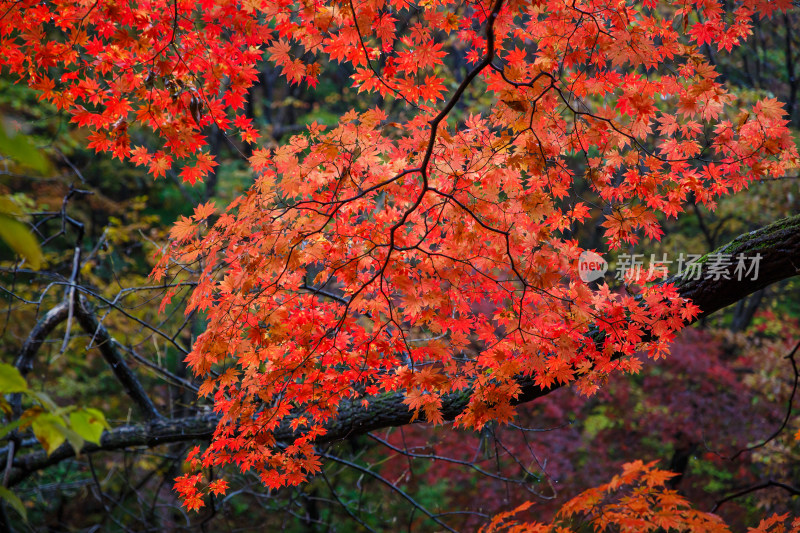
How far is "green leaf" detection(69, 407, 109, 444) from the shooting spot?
1.11m

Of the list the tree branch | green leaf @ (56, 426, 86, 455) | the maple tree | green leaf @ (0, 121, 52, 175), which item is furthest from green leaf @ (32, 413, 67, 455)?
the tree branch

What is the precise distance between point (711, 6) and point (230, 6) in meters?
2.41

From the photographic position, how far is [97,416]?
1.17 m

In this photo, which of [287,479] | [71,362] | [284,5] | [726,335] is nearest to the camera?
[284,5]

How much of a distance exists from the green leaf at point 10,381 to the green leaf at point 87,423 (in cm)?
12

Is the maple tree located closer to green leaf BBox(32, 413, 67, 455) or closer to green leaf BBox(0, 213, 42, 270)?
green leaf BBox(32, 413, 67, 455)

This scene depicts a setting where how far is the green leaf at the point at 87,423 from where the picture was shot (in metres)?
1.11

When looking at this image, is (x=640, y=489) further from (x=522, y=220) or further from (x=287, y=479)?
(x=287, y=479)

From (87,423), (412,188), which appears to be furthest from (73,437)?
(412,188)

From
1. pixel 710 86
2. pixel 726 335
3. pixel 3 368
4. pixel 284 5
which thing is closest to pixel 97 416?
pixel 3 368

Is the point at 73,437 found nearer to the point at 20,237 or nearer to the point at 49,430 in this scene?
the point at 49,430

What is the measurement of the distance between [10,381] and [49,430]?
0.13 m

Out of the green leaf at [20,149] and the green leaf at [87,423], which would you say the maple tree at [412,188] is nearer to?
the green leaf at [87,423]

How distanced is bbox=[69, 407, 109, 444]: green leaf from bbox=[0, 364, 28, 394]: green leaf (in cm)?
12
